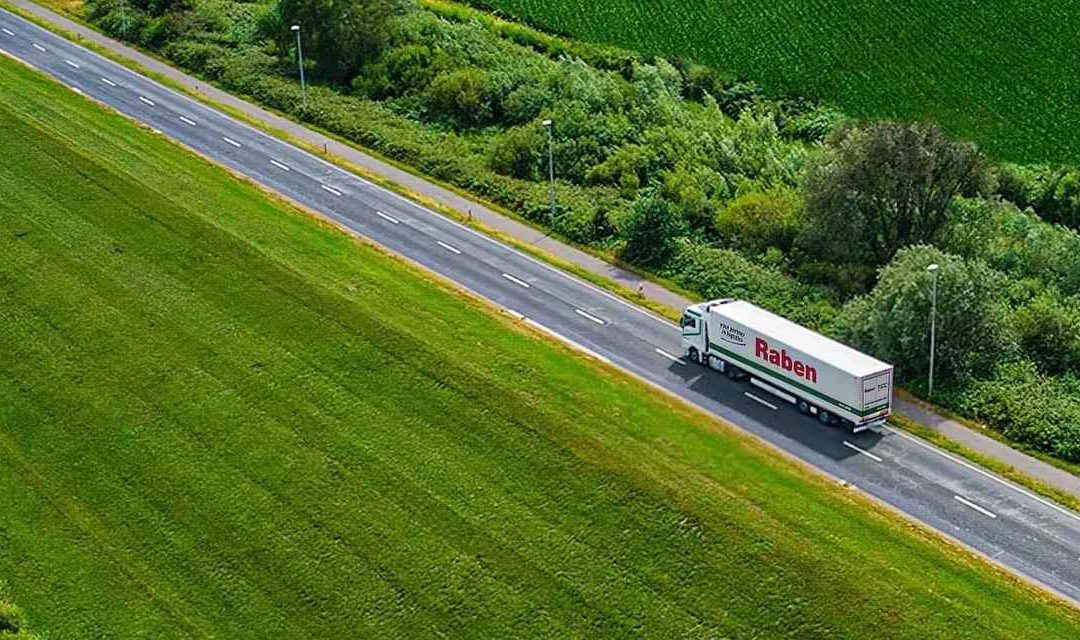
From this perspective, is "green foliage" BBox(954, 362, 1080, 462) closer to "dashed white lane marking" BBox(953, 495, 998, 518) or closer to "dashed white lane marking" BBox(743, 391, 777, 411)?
"dashed white lane marking" BBox(953, 495, 998, 518)

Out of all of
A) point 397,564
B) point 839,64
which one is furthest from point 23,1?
point 397,564

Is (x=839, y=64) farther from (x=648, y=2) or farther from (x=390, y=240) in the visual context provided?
(x=390, y=240)

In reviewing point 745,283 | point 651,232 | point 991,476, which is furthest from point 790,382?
point 651,232

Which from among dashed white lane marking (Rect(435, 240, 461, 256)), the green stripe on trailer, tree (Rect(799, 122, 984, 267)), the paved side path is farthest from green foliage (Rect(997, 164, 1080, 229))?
dashed white lane marking (Rect(435, 240, 461, 256))

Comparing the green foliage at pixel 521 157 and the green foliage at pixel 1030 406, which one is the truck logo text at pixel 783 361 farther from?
the green foliage at pixel 521 157

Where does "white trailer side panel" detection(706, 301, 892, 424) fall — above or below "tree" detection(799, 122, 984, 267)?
below

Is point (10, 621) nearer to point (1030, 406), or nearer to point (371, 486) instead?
point (371, 486)
